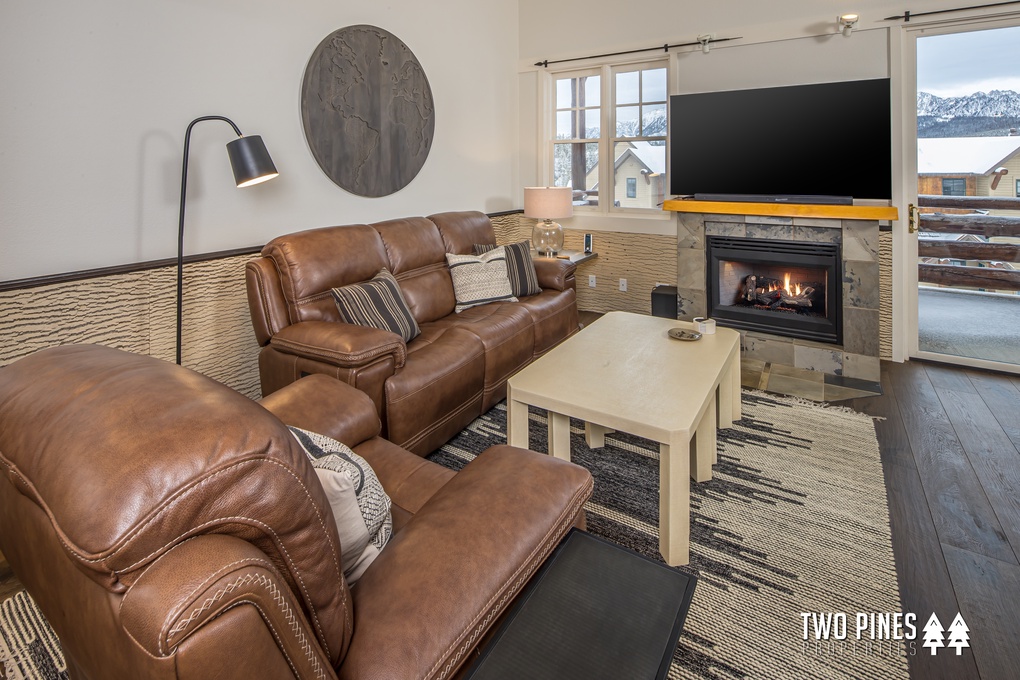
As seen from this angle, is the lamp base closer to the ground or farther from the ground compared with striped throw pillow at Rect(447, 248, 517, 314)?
farther from the ground

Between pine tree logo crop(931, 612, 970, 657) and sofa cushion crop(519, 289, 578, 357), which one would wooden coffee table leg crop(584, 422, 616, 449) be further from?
pine tree logo crop(931, 612, 970, 657)

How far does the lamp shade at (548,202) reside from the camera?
178 inches

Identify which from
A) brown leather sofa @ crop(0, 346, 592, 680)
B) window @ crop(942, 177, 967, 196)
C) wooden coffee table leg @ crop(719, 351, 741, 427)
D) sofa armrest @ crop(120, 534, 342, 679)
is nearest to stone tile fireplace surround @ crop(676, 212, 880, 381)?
window @ crop(942, 177, 967, 196)

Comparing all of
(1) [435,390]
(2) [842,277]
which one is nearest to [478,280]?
(1) [435,390]

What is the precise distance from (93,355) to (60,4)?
6.82 ft

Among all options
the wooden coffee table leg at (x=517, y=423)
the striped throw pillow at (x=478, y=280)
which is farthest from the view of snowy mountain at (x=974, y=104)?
the wooden coffee table leg at (x=517, y=423)

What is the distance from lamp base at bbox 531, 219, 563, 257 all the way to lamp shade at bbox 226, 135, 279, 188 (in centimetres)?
255

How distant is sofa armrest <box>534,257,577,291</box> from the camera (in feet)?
13.0

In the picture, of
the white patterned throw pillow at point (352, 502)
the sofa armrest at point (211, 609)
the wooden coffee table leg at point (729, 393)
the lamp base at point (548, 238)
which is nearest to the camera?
the sofa armrest at point (211, 609)

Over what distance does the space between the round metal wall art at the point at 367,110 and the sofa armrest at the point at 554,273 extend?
1.11 m

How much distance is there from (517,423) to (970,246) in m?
3.28

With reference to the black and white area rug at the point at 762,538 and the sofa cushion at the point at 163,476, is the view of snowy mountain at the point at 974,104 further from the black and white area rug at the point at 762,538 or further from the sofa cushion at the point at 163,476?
the sofa cushion at the point at 163,476

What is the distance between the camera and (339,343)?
2.36 metres

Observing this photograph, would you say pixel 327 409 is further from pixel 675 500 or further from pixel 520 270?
pixel 520 270
